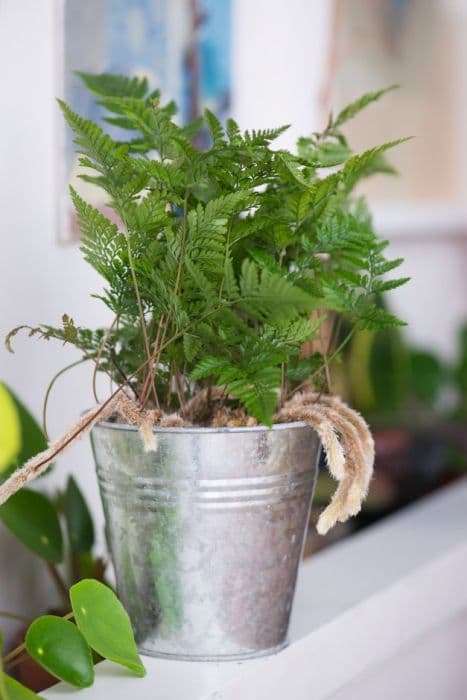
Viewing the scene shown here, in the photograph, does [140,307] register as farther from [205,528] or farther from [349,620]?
[349,620]

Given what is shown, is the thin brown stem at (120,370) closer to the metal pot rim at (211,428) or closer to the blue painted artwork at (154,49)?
the metal pot rim at (211,428)

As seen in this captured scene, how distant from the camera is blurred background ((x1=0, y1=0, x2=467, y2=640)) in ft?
2.72

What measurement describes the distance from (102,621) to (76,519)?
23 centimetres

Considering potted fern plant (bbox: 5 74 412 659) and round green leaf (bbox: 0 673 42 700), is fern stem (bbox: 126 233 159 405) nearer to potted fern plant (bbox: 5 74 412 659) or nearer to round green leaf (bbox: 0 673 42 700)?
potted fern plant (bbox: 5 74 412 659)

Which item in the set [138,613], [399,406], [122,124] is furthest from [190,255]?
[399,406]

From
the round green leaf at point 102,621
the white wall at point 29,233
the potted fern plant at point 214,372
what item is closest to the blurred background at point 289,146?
the white wall at point 29,233

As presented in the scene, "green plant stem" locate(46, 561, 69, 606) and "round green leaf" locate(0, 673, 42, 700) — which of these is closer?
"round green leaf" locate(0, 673, 42, 700)

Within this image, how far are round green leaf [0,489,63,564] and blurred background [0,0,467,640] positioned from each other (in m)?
0.06

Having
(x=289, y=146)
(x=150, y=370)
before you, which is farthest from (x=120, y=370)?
(x=289, y=146)

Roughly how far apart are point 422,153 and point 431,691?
1.00 m

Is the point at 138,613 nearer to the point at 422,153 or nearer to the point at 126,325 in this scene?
the point at 126,325

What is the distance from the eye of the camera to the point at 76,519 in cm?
84

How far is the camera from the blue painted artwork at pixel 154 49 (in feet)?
2.90

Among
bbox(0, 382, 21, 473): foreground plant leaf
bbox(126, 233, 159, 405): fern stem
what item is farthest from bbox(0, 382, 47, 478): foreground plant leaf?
bbox(126, 233, 159, 405): fern stem
